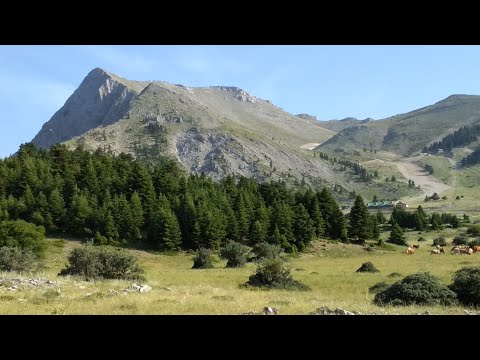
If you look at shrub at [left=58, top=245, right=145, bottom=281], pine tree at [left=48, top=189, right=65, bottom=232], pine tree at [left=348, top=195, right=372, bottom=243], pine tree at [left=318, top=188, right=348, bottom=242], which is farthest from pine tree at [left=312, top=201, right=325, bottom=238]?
shrub at [left=58, top=245, right=145, bottom=281]

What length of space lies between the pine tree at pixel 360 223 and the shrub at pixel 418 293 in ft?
220

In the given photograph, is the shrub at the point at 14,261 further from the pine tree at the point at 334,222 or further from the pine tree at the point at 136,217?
the pine tree at the point at 334,222

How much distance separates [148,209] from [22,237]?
98.7 ft

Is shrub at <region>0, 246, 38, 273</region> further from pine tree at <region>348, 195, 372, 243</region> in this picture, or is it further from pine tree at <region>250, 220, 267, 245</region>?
pine tree at <region>348, 195, 372, 243</region>

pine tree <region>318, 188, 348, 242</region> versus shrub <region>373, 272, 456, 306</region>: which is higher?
shrub <region>373, 272, 456, 306</region>

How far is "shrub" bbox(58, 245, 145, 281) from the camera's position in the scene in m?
28.3

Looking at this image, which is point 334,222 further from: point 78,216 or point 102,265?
point 102,265

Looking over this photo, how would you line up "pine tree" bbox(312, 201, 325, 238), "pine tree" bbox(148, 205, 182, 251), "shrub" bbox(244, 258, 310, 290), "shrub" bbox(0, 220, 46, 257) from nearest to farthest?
"shrub" bbox(244, 258, 310, 290), "shrub" bbox(0, 220, 46, 257), "pine tree" bbox(148, 205, 182, 251), "pine tree" bbox(312, 201, 325, 238)

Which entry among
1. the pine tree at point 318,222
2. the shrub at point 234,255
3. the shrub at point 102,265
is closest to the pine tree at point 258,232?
the pine tree at point 318,222

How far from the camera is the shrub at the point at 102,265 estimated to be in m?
28.3

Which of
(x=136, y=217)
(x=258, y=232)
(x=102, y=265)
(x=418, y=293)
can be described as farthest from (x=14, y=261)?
(x=258, y=232)

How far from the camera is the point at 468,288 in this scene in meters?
18.2

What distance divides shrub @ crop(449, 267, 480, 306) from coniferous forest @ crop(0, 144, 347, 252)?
52.0m
